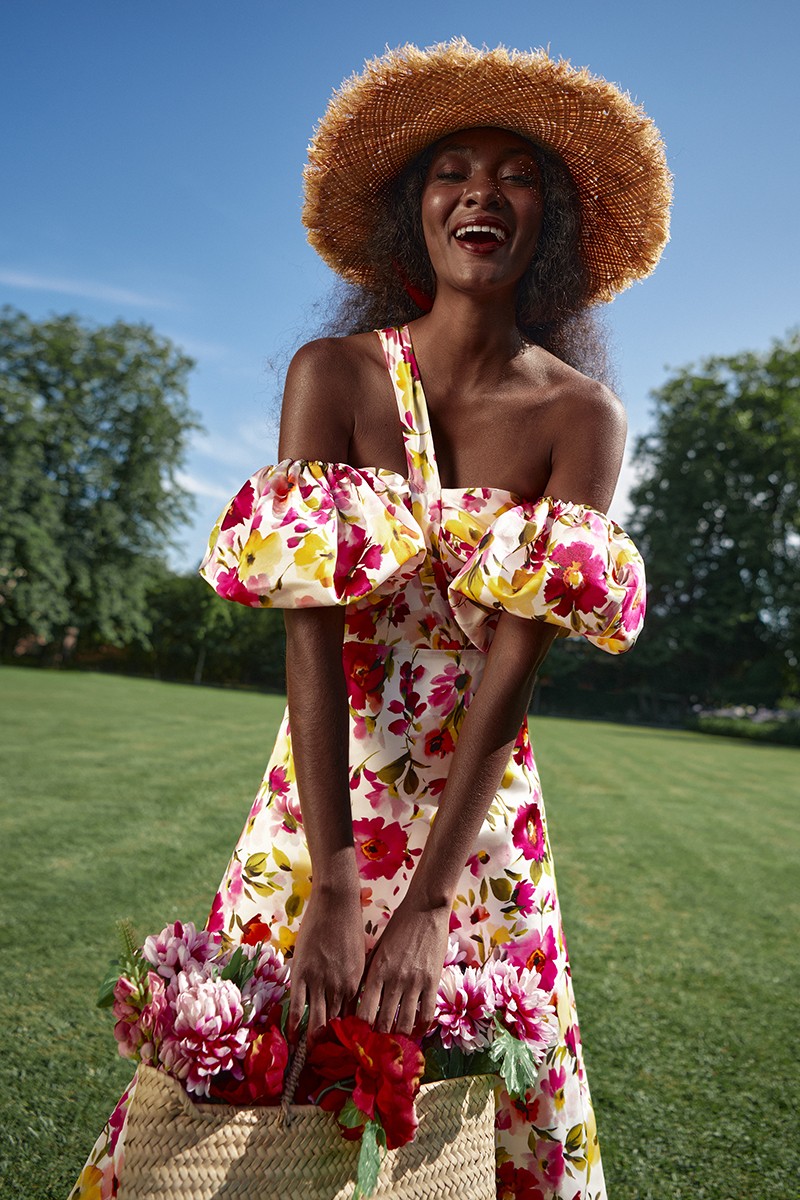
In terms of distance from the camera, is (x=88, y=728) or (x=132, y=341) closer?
(x=88, y=728)

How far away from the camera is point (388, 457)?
1.74 m

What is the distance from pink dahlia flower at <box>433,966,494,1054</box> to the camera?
1449mm

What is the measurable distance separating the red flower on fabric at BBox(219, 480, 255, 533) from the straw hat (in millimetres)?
794

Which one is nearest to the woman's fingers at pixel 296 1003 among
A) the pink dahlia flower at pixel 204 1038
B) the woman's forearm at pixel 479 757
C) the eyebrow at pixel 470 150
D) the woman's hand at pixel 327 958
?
the woman's hand at pixel 327 958

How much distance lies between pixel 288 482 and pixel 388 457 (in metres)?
0.22

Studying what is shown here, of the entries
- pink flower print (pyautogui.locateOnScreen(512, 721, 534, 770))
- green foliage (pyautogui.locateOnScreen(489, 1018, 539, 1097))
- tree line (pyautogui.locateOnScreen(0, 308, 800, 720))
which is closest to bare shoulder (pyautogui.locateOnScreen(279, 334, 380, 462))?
pink flower print (pyautogui.locateOnScreen(512, 721, 534, 770))

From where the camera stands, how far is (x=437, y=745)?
1.72m

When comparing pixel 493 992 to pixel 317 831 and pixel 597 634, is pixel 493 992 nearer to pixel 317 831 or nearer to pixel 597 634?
pixel 317 831

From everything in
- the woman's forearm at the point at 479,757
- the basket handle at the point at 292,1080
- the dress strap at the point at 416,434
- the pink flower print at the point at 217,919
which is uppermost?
the dress strap at the point at 416,434

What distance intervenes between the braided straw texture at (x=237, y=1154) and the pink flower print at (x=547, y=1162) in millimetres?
418

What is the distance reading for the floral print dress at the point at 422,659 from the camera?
5.13ft

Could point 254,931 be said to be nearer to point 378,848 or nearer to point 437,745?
point 378,848

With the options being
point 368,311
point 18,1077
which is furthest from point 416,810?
point 18,1077

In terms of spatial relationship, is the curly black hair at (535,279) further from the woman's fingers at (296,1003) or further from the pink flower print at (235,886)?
the woman's fingers at (296,1003)
